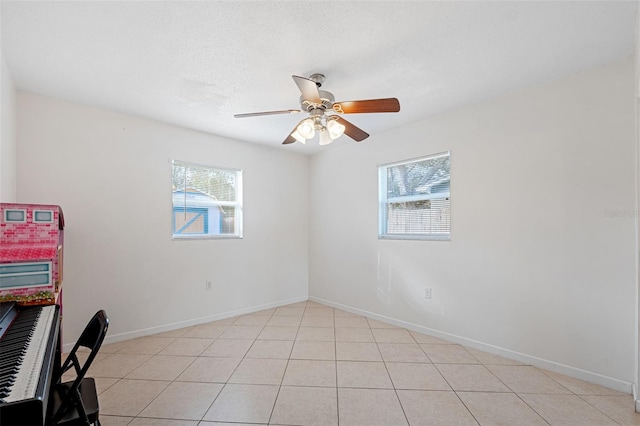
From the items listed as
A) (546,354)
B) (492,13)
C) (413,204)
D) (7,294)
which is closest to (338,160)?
(413,204)

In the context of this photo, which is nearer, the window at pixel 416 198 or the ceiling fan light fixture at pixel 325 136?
the ceiling fan light fixture at pixel 325 136

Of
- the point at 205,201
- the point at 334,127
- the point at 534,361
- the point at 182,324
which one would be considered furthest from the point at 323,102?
the point at 182,324

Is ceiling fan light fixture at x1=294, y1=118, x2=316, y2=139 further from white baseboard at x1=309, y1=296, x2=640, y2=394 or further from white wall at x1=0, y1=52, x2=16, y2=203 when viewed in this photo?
white baseboard at x1=309, y1=296, x2=640, y2=394

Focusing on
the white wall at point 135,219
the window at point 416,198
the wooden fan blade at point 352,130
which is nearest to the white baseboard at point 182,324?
the white wall at point 135,219

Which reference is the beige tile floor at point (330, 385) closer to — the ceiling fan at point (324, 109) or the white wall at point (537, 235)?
the white wall at point (537, 235)

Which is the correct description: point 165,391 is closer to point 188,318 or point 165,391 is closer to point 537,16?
point 188,318

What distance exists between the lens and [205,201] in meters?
3.85

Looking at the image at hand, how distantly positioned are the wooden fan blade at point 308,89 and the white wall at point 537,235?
1794mm

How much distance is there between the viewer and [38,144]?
270 cm

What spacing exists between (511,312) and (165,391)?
9.67 ft

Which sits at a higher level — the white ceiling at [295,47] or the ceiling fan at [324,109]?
the white ceiling at [295,47]

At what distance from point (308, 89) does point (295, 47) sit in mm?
328

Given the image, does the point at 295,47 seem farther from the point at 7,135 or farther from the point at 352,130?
the point at 7,135

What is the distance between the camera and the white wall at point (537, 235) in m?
2.17
